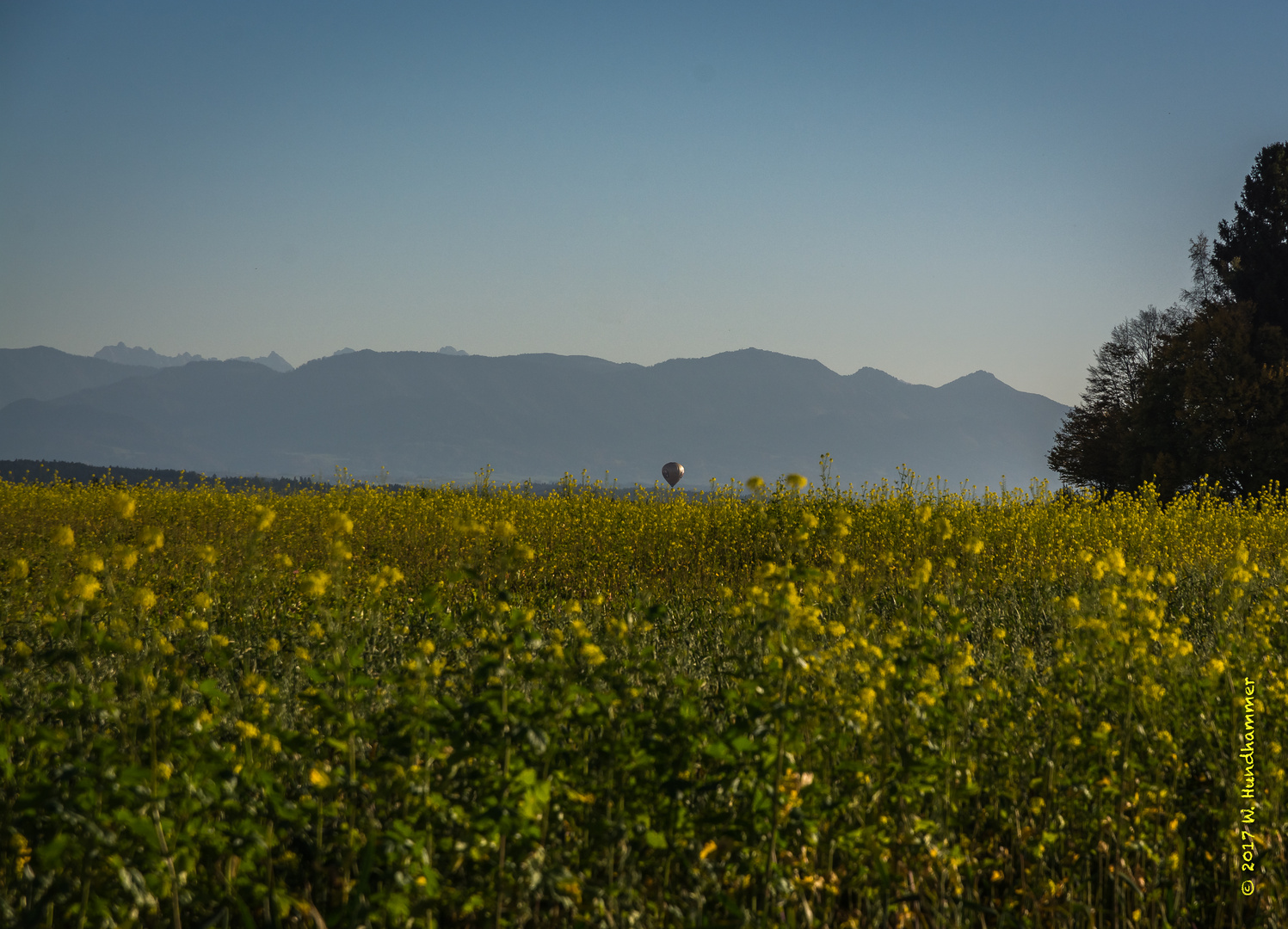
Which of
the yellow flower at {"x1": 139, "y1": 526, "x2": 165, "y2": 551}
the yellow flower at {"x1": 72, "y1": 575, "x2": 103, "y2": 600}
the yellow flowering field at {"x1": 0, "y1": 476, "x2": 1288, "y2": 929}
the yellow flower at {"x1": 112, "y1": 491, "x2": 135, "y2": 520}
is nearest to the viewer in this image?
the yellow flowering field at {"x1": 0, "y1": 476, "x2": 1288, "y2": 929}

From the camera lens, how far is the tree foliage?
741 inches

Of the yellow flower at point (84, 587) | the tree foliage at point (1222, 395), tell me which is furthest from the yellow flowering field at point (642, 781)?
the tree foliage at point (1222, 395)

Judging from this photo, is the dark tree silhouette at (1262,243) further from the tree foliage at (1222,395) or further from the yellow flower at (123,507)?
the yellow flower at (123,507)

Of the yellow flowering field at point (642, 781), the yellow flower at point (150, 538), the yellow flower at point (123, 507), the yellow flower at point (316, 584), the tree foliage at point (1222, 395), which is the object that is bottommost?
the yellow flowering field at point (642, 781)

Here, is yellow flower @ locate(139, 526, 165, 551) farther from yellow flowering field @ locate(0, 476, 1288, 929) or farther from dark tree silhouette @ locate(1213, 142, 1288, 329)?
dark tree silhouette @ locate(1213, 142, 1288, 329)

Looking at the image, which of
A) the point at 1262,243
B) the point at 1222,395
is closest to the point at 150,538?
the point at 1222,395

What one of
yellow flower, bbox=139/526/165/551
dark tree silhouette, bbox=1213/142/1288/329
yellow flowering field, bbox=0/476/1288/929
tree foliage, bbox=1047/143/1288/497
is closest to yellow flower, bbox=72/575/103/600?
yellow flowering field, bbox=0/476/1288/929

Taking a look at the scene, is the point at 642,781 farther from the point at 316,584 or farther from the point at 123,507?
the point at 123,507

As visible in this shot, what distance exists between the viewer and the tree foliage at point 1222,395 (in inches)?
741

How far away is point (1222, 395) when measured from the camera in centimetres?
1902

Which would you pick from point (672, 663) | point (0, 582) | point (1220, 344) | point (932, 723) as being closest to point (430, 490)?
point (0, 582)

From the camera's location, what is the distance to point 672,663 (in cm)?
472

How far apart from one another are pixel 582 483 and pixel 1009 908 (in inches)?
467

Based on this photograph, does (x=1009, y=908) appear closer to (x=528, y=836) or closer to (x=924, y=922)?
(x=924, y=922)
